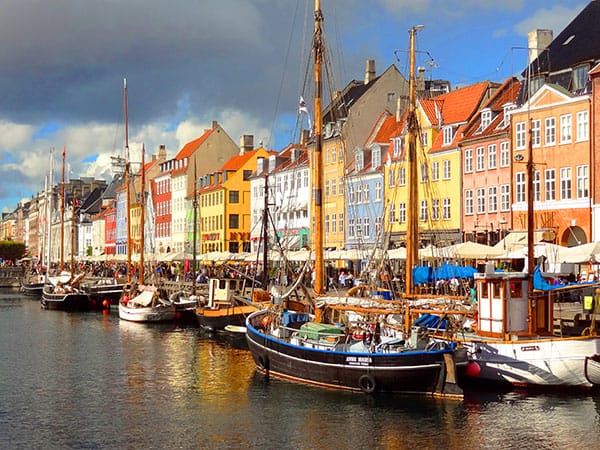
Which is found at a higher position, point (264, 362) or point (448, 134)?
point (448, 134)

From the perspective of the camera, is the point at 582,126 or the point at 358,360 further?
the point at 582,126

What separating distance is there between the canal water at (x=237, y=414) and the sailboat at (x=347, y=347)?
530mm

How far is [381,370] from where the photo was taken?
30141 mm

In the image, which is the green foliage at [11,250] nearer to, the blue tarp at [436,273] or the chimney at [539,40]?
the chimney at [539,40]

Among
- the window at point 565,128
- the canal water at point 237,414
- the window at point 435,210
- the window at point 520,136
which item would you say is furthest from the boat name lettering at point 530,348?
the window at point 435,210

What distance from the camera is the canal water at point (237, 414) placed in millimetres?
25078

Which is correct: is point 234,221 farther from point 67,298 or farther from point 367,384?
point 367,384

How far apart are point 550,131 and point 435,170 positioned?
13.8m

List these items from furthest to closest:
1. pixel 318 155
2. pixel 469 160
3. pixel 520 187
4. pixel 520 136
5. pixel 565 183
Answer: pixel 469 160 → pixel 520 136 → pixel 520 187 → pixel 565 183 → pixel 318 155

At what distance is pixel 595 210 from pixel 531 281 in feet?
71.4

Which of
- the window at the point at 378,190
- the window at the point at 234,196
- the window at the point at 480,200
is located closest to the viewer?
the window at the point at 480,200

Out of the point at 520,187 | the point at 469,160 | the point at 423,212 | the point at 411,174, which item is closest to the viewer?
the point at 411,174

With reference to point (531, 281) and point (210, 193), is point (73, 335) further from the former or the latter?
point (210, 193)

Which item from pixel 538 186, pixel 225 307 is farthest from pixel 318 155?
pixel 538 186
